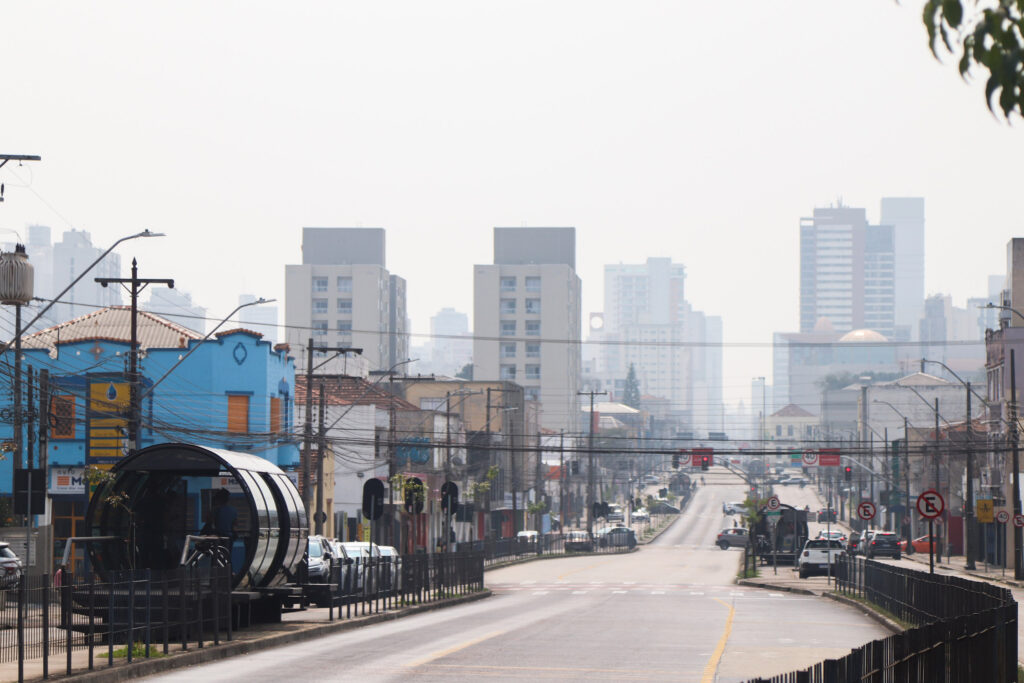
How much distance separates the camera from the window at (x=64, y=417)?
54.3m

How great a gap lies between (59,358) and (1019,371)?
46.1 meters

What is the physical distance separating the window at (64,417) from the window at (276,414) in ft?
29.8

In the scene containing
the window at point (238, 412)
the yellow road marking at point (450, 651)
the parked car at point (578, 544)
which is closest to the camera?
the yellow road marking at point (450, 651)

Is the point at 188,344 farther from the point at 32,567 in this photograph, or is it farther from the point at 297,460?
the point at 32,567

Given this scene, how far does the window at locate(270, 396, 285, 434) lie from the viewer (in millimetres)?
62062

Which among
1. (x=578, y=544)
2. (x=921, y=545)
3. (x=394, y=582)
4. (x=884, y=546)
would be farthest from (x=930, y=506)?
(x=578, y=544)

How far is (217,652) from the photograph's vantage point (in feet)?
74.1

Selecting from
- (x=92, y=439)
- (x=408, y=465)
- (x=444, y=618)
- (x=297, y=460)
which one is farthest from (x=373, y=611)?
(x=408, y=465)

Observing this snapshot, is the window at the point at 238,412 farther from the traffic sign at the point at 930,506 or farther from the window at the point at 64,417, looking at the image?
the traffic sign at the point at 930,506

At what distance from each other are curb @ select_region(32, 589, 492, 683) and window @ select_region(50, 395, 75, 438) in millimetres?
23812

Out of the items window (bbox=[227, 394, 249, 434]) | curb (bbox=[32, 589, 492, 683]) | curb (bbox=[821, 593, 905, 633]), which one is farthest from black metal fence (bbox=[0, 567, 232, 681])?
window (bbox=[227, 394, 249, 434])

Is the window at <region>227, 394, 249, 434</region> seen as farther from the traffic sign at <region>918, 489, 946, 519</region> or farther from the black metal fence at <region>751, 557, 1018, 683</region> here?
the black metal fence at <region>751, 557, 1018, 683</region>

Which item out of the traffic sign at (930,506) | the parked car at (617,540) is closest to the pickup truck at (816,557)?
the traffic sign at (930,506)

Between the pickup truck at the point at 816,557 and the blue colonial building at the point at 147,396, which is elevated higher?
the blue colonial building at the point at 147,396
